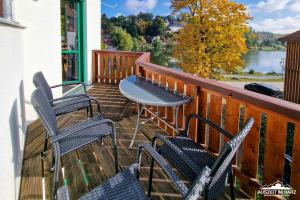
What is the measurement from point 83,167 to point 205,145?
4.04 feet

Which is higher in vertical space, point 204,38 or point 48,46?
point 204,38

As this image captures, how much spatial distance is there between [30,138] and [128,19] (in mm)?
28546

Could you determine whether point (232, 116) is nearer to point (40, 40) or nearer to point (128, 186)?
point (128, 186)

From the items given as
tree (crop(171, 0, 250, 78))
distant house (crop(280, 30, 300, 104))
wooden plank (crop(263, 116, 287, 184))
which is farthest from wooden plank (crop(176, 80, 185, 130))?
distant house (crop(280, 30, 300, 104))

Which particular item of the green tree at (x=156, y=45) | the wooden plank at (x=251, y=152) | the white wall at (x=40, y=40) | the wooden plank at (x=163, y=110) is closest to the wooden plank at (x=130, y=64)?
the white wall at (x=40, y=40)

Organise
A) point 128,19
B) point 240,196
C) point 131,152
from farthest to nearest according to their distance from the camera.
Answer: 1. point 128,19
2. point 131,152
3. point 240,196

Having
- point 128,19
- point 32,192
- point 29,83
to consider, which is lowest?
point 32,192

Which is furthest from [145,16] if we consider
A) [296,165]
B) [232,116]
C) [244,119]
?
[296,165]

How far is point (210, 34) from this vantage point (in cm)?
1438

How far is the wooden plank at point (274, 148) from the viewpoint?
199cm

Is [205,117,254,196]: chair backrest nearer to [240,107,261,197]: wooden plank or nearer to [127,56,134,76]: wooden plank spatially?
[240,107,261,197]: wooden plank

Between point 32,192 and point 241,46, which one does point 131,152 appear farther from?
point 241,46

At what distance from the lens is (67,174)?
2705 mm

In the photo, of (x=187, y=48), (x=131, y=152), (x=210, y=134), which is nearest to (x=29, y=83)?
(x=131, y=152)
